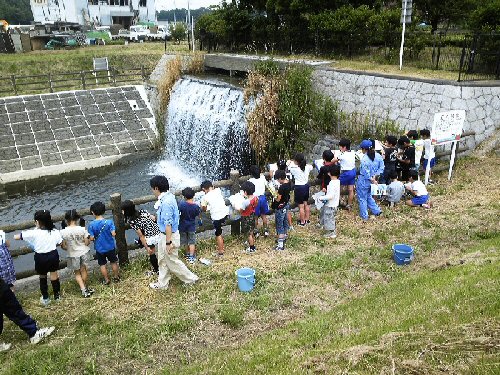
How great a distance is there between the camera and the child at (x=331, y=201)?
6.45 meters

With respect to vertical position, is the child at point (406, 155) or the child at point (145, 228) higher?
the child at point (406, 155)

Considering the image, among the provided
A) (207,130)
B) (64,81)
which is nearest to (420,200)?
(207,130)

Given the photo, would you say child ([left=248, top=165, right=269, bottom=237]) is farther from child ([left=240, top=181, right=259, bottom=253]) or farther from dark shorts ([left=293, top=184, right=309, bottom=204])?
dark shorts ([left=293, top=184, right=309, bottom=204])

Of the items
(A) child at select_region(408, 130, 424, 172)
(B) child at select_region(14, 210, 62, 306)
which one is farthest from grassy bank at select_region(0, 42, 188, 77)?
(B) child at select_region(14, 210, 62, 306)

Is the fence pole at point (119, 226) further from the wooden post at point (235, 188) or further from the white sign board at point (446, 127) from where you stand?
the white sign board at point (446, 127)

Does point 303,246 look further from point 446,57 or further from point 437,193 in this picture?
point 446,57

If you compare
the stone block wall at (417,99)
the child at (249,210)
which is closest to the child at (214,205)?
the child at (249,210)

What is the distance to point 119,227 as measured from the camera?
5.93m

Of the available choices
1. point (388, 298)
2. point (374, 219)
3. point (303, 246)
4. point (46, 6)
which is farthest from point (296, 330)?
point (46, 6)

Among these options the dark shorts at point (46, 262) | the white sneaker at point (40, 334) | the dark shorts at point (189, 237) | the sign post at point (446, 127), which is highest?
the sign post at point (446, 127)

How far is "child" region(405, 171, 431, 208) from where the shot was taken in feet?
24.2

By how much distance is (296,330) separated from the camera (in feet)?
14.3

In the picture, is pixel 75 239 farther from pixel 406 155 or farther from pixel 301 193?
pixel 406 155

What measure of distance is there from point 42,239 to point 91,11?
4391cm
